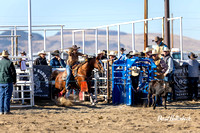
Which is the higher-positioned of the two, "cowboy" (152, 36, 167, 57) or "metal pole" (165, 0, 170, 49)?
"metal pole" (165, 0, 170, 49)

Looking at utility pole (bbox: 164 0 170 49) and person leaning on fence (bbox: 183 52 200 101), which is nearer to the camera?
person leaning on fence (bbox: 183 52 200 101)

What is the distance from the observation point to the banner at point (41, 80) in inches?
601

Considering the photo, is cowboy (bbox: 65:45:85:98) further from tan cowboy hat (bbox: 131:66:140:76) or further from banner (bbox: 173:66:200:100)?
banner (bbox: 173:66:200:100)

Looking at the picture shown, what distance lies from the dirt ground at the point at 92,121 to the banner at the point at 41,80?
1.28m

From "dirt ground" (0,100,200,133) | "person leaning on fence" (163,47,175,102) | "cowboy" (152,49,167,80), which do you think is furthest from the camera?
"cowboy" (152,49,167,80)

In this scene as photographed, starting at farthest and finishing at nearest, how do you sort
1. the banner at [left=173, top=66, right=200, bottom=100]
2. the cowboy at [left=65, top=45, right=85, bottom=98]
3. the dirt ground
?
the banner at [left=173, top=66, right=200, bottom=100], the cowboy at [left=65, top=45, right=85, bottom=98], the dirt ground

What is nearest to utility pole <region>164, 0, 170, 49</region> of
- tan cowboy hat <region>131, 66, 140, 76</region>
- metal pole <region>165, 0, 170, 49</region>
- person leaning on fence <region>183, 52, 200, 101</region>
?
metal pole <region>165, 0, 170, 49</region>

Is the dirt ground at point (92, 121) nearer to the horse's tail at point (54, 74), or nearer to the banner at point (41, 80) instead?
the banner at point (41, 80)

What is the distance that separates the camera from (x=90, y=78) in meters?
14.9

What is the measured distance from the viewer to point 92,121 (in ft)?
34.2

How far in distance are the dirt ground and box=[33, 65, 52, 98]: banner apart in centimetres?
128

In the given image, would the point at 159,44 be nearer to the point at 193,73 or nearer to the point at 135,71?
the point at 135,71

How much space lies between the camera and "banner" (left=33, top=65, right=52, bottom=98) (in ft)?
50.1

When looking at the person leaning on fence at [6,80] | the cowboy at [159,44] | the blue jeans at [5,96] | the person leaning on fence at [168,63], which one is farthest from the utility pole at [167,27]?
the blue jeans at [5,96]
